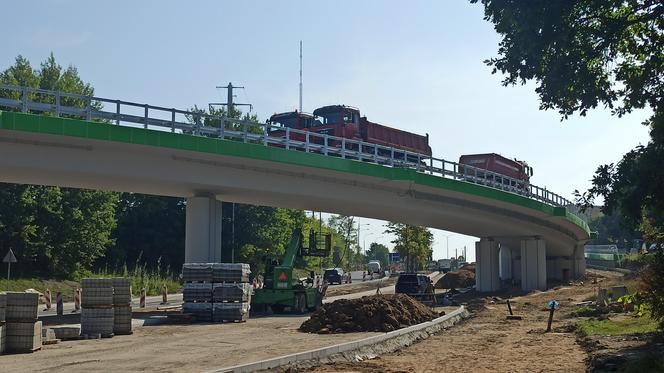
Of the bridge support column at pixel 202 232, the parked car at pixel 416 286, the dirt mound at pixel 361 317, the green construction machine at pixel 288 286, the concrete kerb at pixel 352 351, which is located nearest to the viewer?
the concrete kerb at pixel 352 351

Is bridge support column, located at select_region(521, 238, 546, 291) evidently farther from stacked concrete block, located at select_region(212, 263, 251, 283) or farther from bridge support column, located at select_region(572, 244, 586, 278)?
stacked concrete block, located at select_region(212, 263, 251, 283)

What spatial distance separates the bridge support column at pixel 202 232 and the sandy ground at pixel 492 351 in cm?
1128

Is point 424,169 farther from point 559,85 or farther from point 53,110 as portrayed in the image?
point 559,85

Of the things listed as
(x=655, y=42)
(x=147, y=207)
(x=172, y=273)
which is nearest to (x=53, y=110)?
(x=655, y=42)

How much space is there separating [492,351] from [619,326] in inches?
241

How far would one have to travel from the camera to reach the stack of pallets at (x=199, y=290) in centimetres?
2539

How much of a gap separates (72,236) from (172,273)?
41.5 ft

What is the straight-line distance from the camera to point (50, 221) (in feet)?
158

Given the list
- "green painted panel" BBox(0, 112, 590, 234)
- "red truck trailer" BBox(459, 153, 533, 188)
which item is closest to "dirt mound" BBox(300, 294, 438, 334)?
"green painted panel" BBox(0, 112, 590, 234)

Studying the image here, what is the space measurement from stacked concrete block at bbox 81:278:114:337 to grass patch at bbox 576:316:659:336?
13.8 meters

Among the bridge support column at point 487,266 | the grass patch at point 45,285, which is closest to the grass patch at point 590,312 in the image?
the bridge support column at point 487,266

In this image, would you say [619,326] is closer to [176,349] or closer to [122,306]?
[176,349]

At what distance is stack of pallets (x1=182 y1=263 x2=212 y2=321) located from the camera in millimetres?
25391

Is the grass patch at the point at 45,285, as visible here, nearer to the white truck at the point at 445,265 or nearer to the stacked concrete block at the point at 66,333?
the stacked concrete block at the point at 66,333
